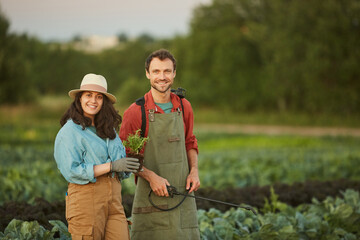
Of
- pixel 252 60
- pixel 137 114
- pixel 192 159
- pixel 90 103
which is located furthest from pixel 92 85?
pixel 252 60

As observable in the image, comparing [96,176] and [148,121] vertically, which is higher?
[148,121]

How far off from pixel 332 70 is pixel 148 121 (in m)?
23.4

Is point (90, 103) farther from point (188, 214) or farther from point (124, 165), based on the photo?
point (188, 214)

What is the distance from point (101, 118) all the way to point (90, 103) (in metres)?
0.12

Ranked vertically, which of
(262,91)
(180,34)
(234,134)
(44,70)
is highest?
(180,34)

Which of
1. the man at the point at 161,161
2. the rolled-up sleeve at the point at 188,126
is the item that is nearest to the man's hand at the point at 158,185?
the man at the point at 161,161

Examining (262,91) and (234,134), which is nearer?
(234,134)

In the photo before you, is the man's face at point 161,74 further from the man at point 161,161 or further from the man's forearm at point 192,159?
the man's forearm at point 192,159

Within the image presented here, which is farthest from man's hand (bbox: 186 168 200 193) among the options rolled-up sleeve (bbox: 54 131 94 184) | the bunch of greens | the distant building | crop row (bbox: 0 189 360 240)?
the distant building

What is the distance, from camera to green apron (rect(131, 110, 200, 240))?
9.36 feet

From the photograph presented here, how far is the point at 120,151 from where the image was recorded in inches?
104

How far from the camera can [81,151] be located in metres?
2.53

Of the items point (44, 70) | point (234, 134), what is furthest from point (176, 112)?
point (44, 70)

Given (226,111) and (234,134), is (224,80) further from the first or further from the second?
(234,134)
